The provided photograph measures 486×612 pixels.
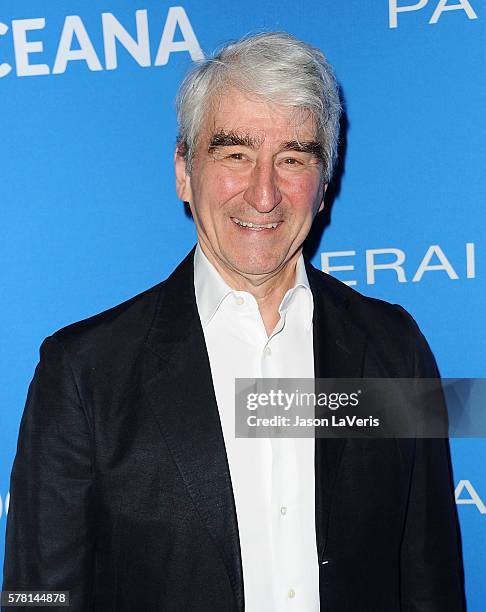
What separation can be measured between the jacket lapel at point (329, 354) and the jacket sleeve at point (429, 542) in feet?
0.55

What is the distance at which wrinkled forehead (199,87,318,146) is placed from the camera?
1481 mm

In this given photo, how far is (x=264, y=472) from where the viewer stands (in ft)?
4.84

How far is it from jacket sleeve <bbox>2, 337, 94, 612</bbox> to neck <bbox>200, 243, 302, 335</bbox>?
1.20 feet

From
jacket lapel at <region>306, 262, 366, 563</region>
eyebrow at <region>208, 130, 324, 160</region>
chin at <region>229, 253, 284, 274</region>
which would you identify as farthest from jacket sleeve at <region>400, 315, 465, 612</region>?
eyebrow at <region>208, 130, 324, 160</region>

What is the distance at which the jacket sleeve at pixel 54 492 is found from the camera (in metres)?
1.46

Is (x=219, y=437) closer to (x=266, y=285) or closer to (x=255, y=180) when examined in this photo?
(x=266, y=285)

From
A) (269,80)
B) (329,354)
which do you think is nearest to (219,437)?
(329,354)

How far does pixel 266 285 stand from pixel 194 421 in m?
0.33

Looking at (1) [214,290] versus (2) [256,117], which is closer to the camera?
(2) [256,117]

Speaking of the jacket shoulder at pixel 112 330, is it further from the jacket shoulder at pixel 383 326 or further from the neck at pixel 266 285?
the jacket shoulder at pixel 383 326

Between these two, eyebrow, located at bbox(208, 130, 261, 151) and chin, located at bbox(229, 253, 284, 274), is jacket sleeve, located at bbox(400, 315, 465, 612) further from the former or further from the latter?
eyebrow, located at bbox(208, 130, 261, 151)

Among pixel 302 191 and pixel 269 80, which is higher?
pixel 269 80

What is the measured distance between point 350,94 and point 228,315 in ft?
2.25

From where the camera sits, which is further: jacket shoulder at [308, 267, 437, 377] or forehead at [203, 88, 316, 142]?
jacket shoulder at [308, 267, 437, 377]
